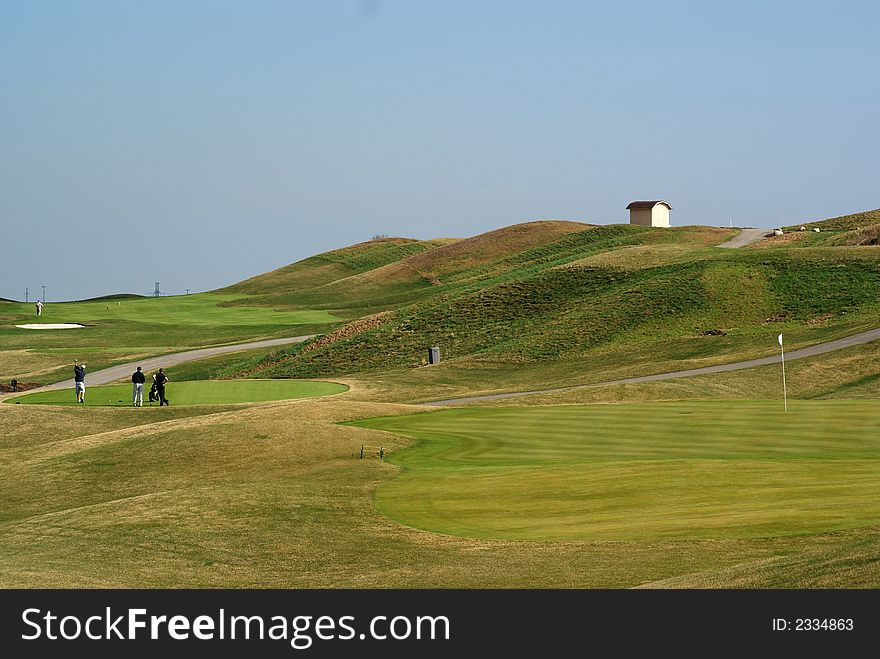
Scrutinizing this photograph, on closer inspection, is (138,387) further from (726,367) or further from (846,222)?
(846,222)

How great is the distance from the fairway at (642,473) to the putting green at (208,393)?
12.0 m

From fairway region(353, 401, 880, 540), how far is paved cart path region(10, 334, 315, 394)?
99.3 ft

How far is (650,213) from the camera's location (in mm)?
111562

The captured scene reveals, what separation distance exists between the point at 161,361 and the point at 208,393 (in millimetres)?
25204

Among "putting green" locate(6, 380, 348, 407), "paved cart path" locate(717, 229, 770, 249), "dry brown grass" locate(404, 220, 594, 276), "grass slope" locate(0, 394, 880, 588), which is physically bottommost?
"grass slope" locate(0, 394, 880, 588)

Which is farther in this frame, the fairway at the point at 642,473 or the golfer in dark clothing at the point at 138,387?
the golfer in dark clothing at the point at 138,387

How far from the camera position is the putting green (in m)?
45.3

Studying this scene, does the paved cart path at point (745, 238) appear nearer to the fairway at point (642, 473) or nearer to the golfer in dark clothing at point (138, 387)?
the golfer in dark clothing at point (138, 387)

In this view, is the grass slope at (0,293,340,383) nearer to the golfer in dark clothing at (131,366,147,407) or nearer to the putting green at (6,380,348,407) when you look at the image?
the putting green at (6,380,348,407)

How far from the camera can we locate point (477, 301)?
77.5m

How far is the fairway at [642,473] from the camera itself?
64.5 feet

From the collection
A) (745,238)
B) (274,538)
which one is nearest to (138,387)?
(274,538)

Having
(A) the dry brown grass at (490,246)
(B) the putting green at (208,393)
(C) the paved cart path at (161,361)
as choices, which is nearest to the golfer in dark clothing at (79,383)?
(B) the putting green at (208,393)

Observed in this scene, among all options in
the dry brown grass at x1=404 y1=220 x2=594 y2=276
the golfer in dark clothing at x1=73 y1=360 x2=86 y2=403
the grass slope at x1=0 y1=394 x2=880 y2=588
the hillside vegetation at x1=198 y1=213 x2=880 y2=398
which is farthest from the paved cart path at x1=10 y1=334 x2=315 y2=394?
the dry brown grass at x1=404 y1=220 x2=594 y2=276
